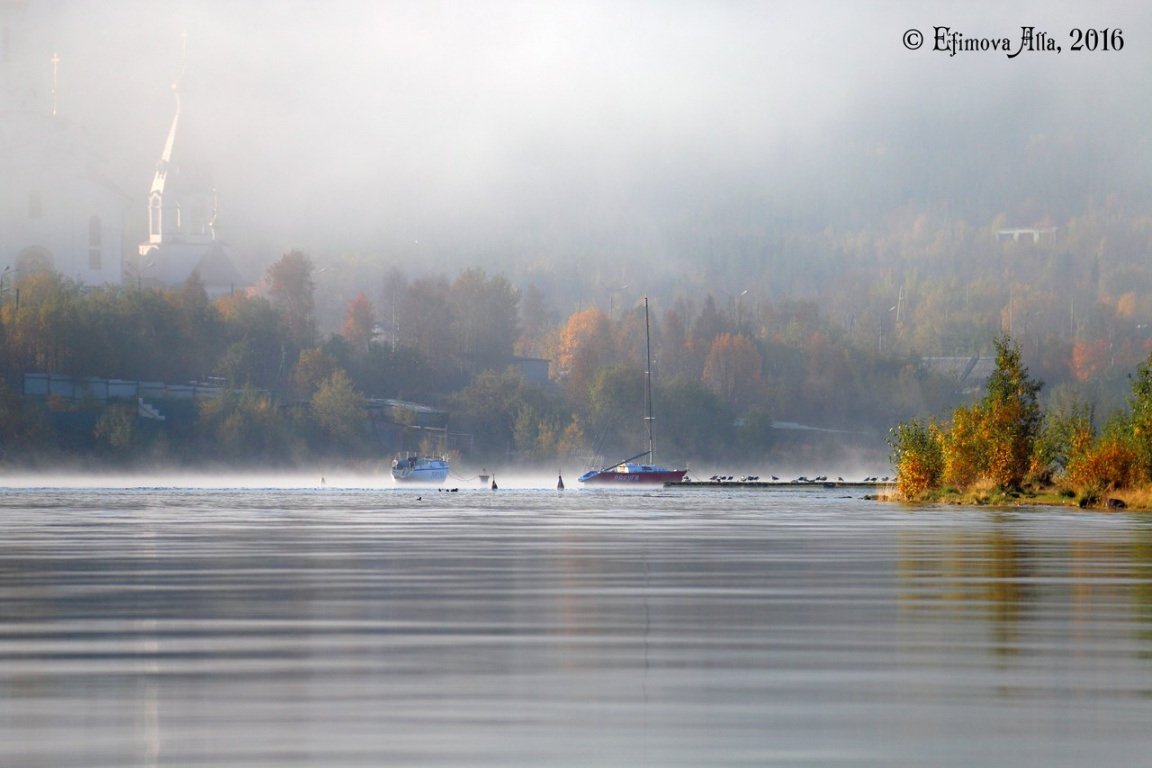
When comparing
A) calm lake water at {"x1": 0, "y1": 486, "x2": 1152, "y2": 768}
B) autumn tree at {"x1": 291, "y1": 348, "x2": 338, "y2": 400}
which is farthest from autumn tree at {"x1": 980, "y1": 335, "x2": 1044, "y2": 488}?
autumn tree at {"x1": 291, "y1": 348, "x2": 338, "y2": 400}

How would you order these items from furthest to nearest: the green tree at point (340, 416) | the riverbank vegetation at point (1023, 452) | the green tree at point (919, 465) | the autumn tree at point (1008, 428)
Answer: the green tree at point (340, 416)
the green tree at point (919, 465)
the autumn tree at point (1008, 428)
the riverbank vegetation at point (1023, 452)

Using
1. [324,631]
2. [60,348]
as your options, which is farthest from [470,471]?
[324,631]

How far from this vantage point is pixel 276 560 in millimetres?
37906

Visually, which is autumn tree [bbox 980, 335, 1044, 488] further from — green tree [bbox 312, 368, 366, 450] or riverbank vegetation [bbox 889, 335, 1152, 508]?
green tree [bbox 312, 368, 366, 450]

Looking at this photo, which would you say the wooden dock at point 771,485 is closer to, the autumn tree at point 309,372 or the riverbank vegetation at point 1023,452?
the riverbank vegetation at point 1023,452

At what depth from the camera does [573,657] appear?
66.8 feet

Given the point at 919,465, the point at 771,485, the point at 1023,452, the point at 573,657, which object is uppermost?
the point at 1023,452

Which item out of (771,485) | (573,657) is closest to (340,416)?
(771,485)

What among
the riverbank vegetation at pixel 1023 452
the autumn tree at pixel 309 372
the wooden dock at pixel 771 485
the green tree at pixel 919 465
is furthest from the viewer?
the autumn tree at pixel 309 372

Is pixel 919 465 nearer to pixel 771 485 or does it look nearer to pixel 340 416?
pixel 771 485

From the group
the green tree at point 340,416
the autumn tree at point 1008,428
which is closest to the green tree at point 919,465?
the autumn tree at point 1008,428

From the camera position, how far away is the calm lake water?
14836 millimetres

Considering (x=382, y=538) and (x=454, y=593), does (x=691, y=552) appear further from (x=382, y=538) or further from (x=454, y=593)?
(x=454, y=593)

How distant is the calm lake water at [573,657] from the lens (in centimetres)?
1484
